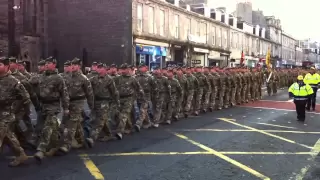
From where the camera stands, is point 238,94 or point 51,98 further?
point 238,94

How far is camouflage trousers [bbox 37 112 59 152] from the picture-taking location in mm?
7246

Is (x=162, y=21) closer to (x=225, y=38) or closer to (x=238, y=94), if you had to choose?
(x=225, y=38)

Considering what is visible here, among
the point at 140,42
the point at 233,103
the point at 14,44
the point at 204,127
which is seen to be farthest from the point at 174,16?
the point at 204,127

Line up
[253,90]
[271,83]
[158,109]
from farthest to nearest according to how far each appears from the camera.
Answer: [271,83], [253,90], [158,109]

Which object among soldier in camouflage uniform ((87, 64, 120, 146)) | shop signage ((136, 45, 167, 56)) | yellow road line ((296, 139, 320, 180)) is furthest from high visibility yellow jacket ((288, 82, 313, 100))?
shop signage ((136, 45, 167, 56))

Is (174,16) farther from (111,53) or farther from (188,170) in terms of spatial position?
(188,170)

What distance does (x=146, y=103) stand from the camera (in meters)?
11.0

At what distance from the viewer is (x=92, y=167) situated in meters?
6.93

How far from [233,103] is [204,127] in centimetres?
679

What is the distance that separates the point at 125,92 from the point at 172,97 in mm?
2726

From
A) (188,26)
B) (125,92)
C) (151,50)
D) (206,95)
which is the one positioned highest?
(188,26)

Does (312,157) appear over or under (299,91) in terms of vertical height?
under

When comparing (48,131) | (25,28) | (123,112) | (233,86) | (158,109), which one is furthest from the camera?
(25,28)

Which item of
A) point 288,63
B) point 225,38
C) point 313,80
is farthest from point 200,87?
point 288,63
